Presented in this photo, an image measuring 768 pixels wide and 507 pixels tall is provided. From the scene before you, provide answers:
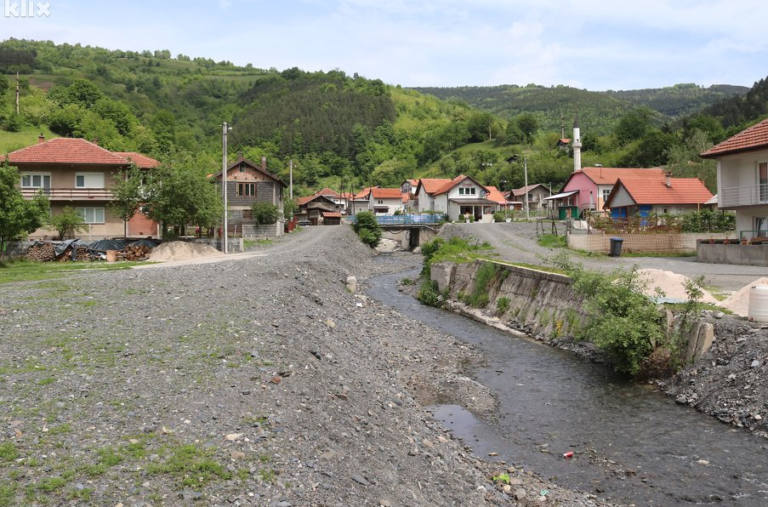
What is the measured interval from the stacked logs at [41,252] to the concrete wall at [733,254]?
38880 mm

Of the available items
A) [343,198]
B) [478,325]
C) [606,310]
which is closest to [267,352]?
[606,310]

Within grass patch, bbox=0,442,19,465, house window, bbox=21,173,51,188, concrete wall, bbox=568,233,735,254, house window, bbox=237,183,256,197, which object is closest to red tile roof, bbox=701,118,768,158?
concrete wall, bbox=568,233,735,254

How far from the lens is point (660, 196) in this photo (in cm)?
4931

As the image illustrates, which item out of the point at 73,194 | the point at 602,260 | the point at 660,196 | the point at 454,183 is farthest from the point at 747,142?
the point at 454,183

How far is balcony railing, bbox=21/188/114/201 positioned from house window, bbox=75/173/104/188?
2.71ft

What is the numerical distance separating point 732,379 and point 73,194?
42293 millimetres

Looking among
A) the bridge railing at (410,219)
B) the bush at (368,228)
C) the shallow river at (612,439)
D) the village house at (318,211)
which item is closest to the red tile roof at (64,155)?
the bush at (368,228)

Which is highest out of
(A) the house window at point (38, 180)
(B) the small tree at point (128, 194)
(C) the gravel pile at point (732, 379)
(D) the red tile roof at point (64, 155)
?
(D) the red tile roof at point (64, 155)

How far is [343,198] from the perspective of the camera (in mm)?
130000

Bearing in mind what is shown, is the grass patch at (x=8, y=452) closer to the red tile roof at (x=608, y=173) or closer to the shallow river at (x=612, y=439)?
the shallow river at (x=612, y=439)

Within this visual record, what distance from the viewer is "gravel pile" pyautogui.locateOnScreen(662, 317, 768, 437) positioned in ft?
42.0

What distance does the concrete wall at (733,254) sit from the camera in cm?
2941

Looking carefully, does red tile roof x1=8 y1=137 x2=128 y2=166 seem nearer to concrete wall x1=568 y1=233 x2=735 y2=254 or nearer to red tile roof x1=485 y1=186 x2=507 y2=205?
concrete wall x1=568 y1=233 x2=735 y2=254

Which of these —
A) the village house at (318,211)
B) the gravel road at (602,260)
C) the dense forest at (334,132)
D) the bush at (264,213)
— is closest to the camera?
the gravel road at (602,260)
